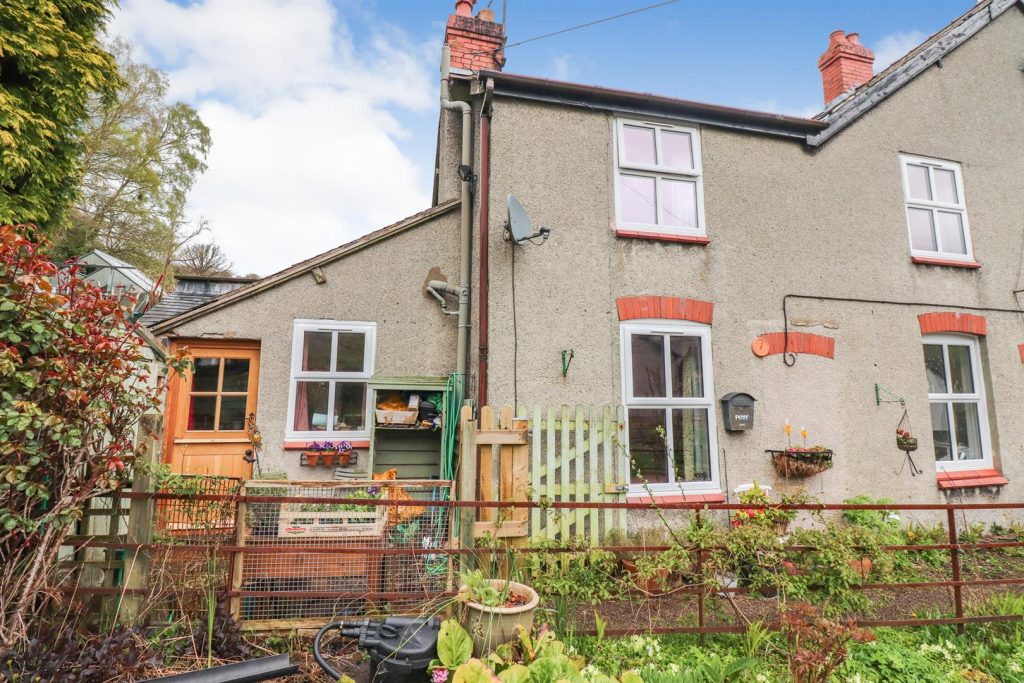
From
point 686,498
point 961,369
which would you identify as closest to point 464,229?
point 686,498

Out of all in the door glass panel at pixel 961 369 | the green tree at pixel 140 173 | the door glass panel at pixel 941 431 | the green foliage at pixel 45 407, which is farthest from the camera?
the green tree at pixel 140 173

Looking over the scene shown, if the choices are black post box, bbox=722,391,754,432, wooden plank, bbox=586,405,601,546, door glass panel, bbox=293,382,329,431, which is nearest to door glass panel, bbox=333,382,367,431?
door glass panel, bbox=293,382,329,431

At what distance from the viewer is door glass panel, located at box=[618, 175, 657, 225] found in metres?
6.26

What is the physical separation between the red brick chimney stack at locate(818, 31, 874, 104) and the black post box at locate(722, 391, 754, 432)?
6.70m

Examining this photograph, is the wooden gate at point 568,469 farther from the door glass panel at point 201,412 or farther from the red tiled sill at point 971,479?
the red tiled sill at point 971,479

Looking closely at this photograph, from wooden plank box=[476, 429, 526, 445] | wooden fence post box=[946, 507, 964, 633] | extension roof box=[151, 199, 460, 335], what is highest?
extension roof box=[151, 199, 460, 335]

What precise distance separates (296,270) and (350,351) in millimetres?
1233

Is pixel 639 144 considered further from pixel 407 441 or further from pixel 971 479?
pixel 971 479

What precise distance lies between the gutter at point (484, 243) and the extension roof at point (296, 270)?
120 centimetres

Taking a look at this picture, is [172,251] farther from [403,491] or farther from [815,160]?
[815,160]

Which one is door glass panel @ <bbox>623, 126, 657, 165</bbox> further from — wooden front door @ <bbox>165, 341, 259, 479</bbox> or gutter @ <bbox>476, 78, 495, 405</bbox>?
wooden front door @ <bbox>165, 341, 259, 479</bbox>

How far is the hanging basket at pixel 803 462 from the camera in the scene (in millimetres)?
5711

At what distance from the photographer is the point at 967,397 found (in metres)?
6.85

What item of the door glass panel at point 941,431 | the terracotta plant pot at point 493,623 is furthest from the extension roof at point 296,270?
the door glass panel at point 941,431
